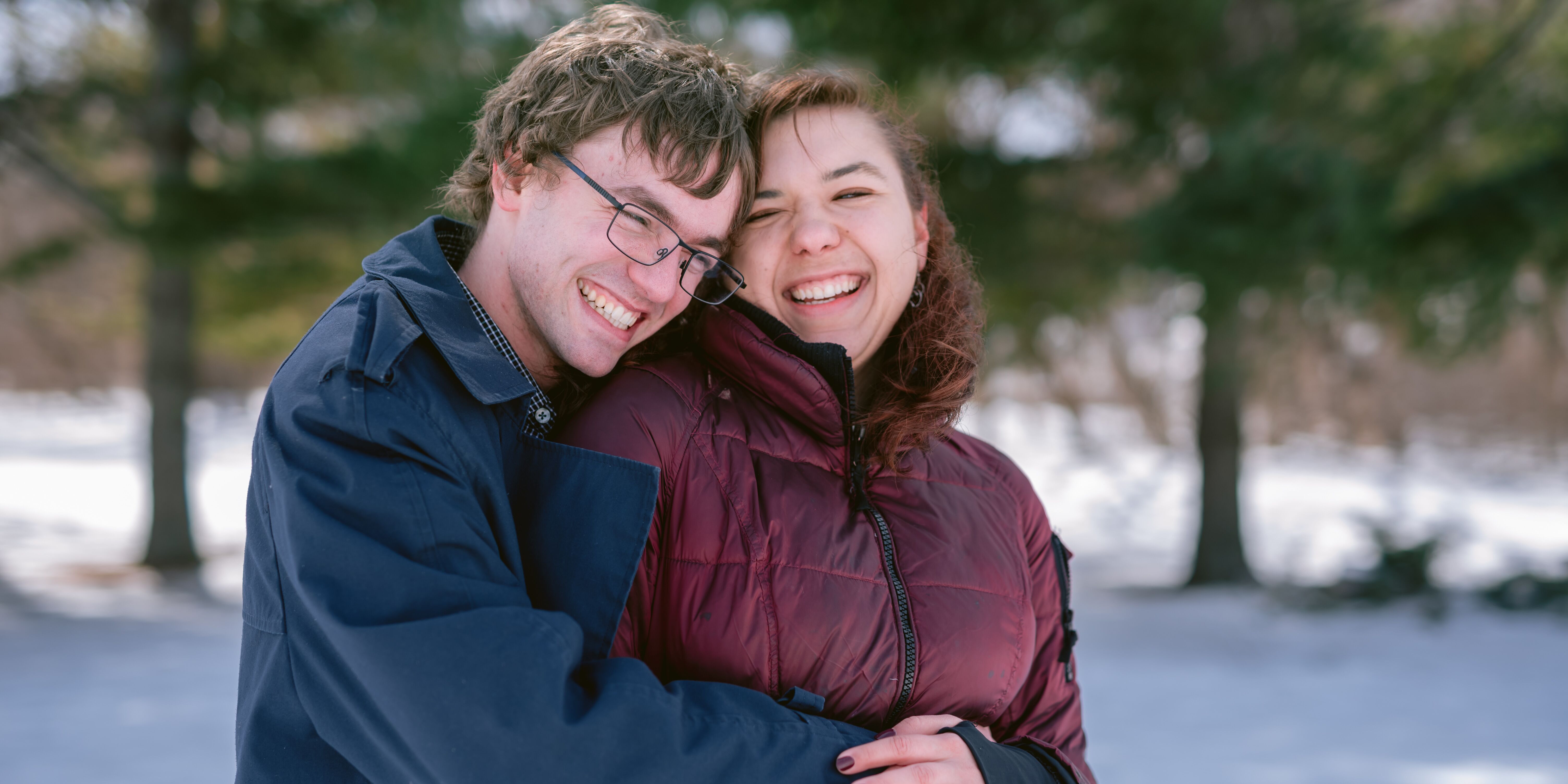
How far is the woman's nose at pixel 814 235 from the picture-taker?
1603 mm

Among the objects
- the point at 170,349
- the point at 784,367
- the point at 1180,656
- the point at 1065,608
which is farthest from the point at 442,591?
the point at 170,349

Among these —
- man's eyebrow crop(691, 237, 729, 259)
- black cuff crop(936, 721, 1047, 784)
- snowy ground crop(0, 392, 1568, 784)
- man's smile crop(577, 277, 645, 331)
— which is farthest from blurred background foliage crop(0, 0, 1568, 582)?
black cuff crop(936, 721, 1047, 784)

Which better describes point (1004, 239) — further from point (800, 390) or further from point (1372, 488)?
point (1372, 488)

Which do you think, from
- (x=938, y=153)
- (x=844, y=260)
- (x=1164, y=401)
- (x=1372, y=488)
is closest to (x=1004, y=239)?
(x=938, y=153)

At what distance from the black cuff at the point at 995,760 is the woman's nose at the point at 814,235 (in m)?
0.76

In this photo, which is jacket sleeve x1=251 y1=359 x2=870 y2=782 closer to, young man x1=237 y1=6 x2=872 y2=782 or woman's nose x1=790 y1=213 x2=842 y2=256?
young man x1=237 y1=6 x2=872 y2=782

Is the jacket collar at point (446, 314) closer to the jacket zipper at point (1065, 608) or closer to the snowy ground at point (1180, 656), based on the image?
the jacket zipper at point (1065, 608)

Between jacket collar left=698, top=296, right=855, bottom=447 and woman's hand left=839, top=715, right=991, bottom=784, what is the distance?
454 millimetres

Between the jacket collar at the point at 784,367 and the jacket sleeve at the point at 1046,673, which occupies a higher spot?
the jacket collar at the point at 784,367

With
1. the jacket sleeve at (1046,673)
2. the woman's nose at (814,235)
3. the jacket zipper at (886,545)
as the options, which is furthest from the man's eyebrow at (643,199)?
the jacket sleeve at (1046,673)

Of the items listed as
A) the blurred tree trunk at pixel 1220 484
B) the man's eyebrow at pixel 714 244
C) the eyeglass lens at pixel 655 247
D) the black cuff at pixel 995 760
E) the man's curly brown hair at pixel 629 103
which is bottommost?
the black cuff at pixel 995 760

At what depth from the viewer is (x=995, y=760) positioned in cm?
135

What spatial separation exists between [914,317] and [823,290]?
0.75ft

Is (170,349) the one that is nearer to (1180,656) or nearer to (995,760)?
→ (1180,656)
